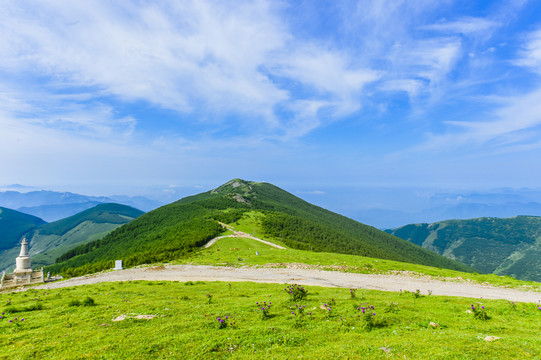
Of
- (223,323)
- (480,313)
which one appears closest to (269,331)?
(223,323)

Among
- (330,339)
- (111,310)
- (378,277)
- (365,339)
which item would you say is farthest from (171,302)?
(378,277)

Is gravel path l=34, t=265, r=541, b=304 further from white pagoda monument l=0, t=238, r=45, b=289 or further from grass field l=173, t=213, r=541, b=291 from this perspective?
white pagoda monument l=0, t=238, r=45, b=289

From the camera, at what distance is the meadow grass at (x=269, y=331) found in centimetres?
1045

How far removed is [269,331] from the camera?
41.7 feet

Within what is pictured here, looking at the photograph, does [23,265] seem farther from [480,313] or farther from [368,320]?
[480,313]

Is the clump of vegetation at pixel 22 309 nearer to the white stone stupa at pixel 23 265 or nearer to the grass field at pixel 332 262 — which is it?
the grass field at pixel 332 262

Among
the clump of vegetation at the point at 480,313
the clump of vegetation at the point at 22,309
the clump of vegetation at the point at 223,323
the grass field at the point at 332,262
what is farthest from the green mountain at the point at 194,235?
the clump of vegetation at the point at 480,313

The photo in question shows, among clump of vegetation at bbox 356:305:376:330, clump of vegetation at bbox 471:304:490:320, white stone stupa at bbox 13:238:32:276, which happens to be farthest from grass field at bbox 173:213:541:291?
clump of vegetation at bbox 356:305:376:330

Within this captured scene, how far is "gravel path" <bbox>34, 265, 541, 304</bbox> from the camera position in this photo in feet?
84.8

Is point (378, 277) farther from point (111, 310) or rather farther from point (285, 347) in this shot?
point (111, 310)

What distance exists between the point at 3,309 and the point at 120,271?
23.9 meters

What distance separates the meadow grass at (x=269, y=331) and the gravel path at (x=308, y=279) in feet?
28.3

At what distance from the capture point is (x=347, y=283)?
30250mm

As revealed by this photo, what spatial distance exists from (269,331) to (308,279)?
21162 mm
